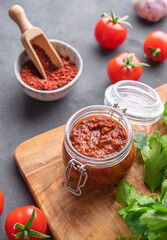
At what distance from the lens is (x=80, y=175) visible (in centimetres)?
143

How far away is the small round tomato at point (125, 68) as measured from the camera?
2049 mm

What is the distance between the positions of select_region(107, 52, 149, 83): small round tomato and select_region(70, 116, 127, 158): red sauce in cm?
59

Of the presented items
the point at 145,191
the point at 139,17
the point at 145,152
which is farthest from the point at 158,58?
the point at 145,191

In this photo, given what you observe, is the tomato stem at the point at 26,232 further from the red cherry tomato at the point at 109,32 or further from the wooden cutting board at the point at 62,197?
the red cherry tomato at the point at 109,32

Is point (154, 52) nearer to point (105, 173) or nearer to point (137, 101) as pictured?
point (137, 101)

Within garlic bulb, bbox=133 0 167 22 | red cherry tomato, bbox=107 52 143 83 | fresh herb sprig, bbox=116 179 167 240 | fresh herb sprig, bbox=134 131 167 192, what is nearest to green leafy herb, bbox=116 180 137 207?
fresh herb sprig, bbox=116 179 167 240

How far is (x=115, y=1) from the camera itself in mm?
2689

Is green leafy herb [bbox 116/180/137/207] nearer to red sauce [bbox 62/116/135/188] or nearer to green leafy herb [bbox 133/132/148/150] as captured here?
red sauce [bbox 62/116/135/188]

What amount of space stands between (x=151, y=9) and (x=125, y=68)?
754mm

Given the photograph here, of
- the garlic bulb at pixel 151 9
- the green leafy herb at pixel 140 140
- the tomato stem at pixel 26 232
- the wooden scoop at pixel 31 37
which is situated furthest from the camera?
the garlic bulb at pixel 151 9

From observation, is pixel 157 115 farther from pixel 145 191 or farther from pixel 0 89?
pixel 0 89

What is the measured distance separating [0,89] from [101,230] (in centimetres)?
116

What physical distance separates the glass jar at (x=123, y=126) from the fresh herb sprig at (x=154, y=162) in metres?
0.10

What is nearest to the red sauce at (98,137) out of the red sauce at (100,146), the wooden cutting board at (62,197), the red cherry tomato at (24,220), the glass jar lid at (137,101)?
the red sauce at (100,146)
